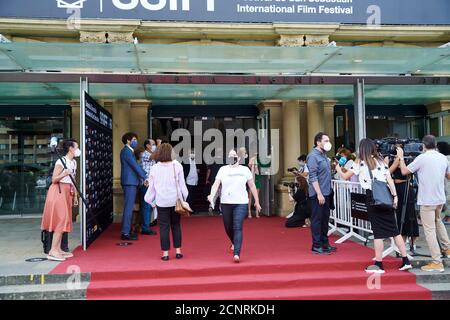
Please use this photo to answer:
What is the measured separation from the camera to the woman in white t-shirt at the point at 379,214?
17.2 ft

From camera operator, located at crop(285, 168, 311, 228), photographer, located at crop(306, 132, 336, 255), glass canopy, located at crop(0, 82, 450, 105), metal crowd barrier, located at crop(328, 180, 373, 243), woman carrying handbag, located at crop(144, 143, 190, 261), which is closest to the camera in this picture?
woman carrying handbag, located at crop(144, 143, 190, 261)

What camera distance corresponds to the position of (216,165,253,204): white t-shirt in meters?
5.63

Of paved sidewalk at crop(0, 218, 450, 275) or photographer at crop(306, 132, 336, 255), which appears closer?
paved sidewalk at crop(0, 218, 450, 275)

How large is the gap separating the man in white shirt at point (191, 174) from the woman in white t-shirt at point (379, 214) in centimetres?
570

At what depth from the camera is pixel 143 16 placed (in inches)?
379

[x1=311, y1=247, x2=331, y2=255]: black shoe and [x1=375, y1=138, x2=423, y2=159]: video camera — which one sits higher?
[x1=375, y1=138, x2=423, y2=159]: video camera

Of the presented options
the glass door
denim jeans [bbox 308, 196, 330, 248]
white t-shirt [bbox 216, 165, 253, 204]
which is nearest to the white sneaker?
denim jeans [bbox 308, 196, 330, 248]

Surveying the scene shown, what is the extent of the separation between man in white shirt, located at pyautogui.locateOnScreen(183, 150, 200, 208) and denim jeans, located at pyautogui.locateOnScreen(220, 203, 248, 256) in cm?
488

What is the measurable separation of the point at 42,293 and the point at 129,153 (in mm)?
2924

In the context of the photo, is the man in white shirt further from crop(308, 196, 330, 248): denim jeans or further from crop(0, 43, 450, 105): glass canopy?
crop(308, 196, 330, 248): denim jeans

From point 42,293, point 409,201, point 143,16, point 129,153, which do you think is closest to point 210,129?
point 143,16

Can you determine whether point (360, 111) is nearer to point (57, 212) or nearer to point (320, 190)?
point (320, 190)
